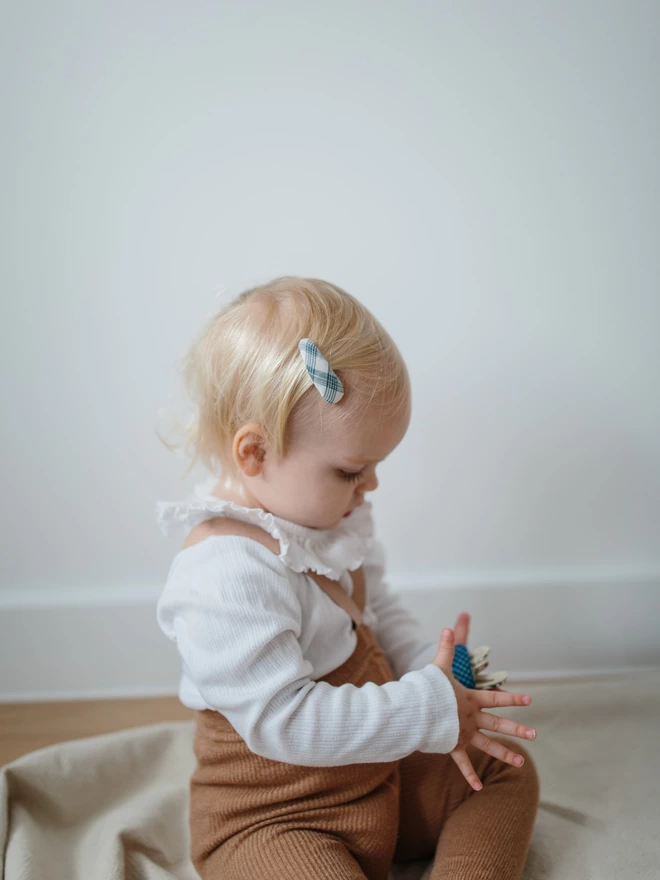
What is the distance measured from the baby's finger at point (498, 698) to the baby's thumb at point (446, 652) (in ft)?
0.13

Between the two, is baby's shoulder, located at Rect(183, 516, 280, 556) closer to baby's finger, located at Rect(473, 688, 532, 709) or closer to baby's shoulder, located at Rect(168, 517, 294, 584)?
baby's shoulder, located at Rect(168, 517, 294, 584)

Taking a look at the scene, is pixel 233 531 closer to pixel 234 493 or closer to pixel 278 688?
pixel 234 493

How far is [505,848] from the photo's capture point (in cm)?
76

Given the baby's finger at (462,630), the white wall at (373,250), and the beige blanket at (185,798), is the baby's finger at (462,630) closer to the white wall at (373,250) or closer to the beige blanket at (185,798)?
the beige blanket at (185,798)

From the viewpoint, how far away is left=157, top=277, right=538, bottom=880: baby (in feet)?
2.36

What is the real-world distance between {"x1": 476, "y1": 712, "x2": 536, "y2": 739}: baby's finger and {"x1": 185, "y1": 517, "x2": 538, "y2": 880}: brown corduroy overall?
0.11 meters

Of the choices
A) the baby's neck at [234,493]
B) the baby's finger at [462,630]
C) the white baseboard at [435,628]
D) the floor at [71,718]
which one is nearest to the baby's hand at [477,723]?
the baby's finger at [462,630]

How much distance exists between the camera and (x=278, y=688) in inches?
27.7

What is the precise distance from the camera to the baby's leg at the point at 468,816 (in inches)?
29.4

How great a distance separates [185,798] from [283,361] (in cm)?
63

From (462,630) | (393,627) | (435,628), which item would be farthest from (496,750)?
(435,628)

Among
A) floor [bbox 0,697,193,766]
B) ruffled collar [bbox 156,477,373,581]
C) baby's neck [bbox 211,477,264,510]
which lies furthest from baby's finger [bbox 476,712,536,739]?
floor [bbox 0,697,193,766]

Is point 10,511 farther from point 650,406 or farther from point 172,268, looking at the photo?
point 650,406

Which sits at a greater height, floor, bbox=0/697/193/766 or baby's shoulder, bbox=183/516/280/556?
baby's shoulder, bbox=183/516/280/556
